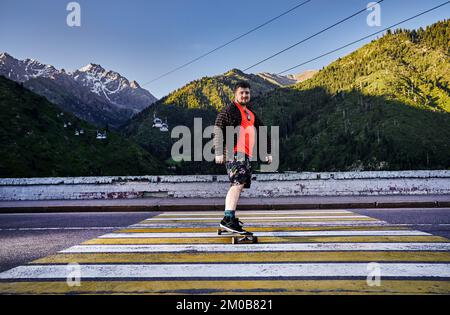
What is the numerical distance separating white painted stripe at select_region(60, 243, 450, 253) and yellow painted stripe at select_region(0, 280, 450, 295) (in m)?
1.23

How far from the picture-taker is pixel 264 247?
4578mm

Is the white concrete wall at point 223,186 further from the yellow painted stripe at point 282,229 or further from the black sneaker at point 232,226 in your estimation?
the black sneaker at point 232,226

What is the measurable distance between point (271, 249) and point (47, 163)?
10679cm

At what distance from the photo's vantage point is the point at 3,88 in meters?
116

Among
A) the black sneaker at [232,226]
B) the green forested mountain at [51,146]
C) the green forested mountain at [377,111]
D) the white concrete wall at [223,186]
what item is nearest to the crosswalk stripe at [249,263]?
the black sneaker at [232,226]

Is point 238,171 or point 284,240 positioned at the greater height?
point 238,171

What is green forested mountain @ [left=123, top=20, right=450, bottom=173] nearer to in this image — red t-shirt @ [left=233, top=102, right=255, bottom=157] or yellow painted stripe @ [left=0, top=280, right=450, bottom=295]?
red t-shirt @ [left=233, top=102, right=255, bottom=157]

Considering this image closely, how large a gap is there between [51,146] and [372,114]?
118614 mm

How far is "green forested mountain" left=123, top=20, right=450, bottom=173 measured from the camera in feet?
406

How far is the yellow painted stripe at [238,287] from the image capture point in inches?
117

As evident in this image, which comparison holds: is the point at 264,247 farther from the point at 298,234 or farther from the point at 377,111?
the point at 377,111

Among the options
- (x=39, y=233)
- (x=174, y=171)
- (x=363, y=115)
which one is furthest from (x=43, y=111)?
(x=39, y=233)

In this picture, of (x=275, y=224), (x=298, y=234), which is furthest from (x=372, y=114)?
(x=298, y=234)
